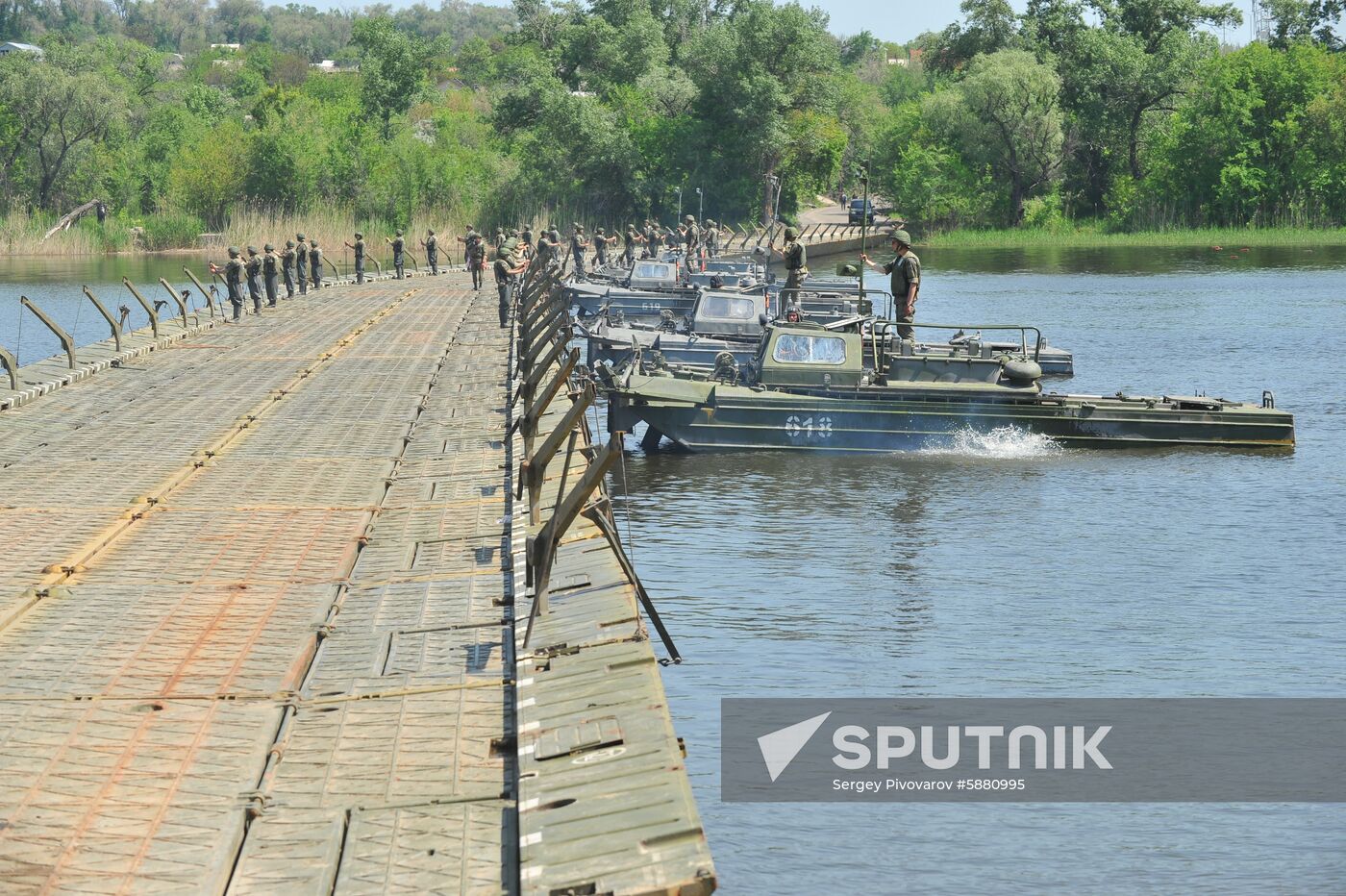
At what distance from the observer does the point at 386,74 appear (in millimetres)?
114688

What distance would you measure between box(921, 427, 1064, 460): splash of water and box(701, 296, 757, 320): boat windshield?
10459 millimetres

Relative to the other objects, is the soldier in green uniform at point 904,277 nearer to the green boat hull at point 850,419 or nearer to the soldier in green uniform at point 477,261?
the green boat hull at point 850,419

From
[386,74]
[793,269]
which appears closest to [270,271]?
[793,269]

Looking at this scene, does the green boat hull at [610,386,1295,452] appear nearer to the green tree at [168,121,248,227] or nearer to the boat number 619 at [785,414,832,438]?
the boat number 619 at [785,414,832,438]

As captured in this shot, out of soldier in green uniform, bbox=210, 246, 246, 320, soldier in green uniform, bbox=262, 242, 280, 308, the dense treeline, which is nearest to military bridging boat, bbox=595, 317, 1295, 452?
soldier in green uniform, bbox=210, 246, 246, 320

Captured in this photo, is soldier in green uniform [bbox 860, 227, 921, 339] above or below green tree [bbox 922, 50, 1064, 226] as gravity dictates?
below

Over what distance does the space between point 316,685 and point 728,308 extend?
2857 centimetres

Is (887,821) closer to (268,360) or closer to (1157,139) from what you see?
(268,360)

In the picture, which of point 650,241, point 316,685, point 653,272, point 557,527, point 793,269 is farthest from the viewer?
point 650,241

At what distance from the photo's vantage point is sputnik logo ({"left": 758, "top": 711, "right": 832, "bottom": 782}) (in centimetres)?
1625

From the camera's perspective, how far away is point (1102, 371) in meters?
46.1

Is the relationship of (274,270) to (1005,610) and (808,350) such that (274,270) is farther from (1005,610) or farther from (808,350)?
(1005,610)

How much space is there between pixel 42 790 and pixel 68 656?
314 cm

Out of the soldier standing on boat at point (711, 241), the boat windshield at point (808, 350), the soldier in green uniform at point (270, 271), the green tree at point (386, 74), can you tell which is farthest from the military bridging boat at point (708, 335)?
the green tree at point (386, 74)
